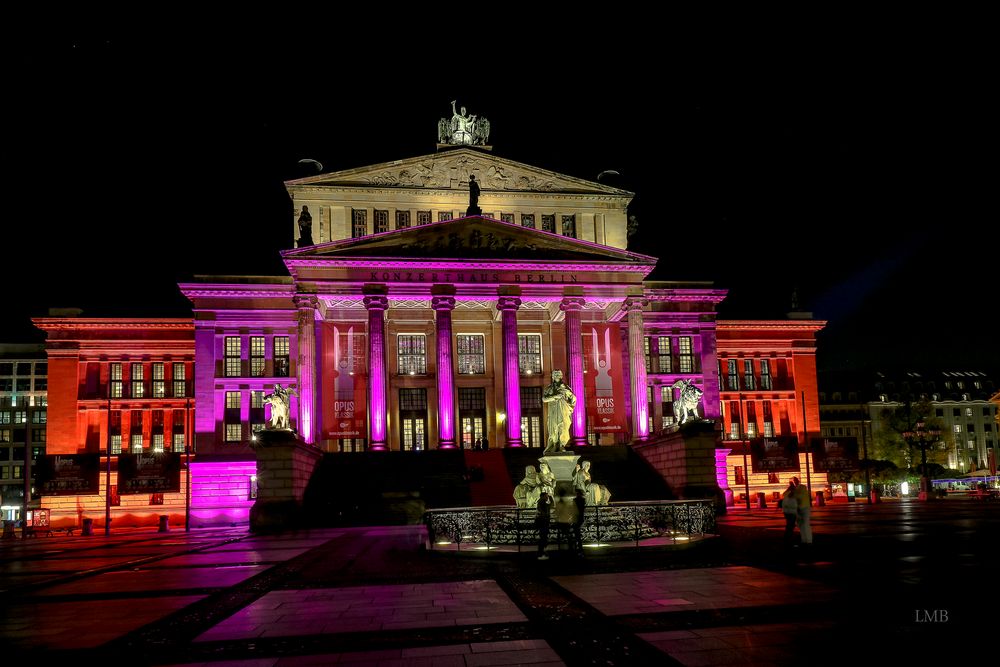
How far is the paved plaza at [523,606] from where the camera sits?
31.0 feet

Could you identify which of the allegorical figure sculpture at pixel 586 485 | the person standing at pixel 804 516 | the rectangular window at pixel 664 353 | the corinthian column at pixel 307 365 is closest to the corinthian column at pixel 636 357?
the rectangular window at pixel 664 353

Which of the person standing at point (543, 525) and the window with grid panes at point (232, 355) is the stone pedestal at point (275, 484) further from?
the person standing at point (543, 525)

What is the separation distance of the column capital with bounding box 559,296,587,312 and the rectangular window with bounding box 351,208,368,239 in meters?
14.9

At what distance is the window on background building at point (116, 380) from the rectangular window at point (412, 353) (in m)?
20.6

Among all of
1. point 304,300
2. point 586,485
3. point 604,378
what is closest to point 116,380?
point 304,300

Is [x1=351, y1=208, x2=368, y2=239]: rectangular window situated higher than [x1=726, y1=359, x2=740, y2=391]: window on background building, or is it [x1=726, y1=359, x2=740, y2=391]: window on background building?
[x1=351, y1=208, x2=368, y2=239]: rectangular window

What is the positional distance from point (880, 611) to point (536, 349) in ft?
155

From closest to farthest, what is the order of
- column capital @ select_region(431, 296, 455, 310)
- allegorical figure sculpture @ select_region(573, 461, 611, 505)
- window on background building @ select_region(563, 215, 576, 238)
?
allegorical figure sculpture @ select_region(573, 461, 611, 505) → column capital @ select_region(431, 296, 455, 310) → window on background building @ select_region(563, 215, 576, 238)

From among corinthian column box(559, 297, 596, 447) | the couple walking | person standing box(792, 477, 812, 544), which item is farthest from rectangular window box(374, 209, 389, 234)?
person standing box(792, 477, 812, 544)

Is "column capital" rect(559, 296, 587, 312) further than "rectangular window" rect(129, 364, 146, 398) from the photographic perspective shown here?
No

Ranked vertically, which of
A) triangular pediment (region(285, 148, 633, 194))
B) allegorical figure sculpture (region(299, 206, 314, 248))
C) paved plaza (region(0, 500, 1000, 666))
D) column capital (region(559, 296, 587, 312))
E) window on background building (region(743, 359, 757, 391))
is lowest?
paved plaza (region(0, 500, 1000, 666))

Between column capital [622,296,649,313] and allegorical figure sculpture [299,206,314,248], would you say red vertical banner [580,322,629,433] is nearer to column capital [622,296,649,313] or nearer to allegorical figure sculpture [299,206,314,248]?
column capital [622,296,649,313]

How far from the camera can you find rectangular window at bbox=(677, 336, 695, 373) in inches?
2343

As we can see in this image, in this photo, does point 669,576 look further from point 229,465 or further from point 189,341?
point 189,341
